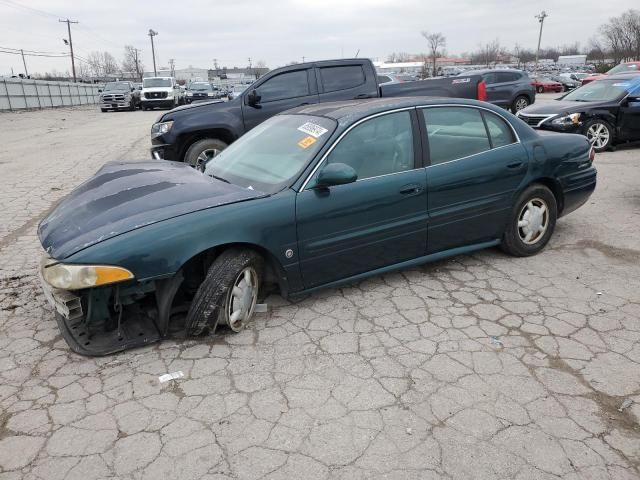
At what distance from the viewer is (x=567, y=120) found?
30.9ft

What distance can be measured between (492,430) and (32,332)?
3.09m

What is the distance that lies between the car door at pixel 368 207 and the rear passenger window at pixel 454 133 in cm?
16

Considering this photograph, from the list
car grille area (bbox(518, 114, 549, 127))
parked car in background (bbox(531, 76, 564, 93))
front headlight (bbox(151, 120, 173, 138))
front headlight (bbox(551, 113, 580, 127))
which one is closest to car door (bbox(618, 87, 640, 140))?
front headlight (bbox(551, 113, 580, 127))

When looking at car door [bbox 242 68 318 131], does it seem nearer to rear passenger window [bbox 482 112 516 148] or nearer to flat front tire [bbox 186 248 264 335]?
rear passenger window [bbox 482 112 516 148]

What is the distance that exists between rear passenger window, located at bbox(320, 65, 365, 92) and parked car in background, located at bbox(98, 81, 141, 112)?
86.5 feet

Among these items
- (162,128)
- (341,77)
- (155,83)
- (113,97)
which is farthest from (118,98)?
(341,77)

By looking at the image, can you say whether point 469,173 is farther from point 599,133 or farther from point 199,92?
point 199,92

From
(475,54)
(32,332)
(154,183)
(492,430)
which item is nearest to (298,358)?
(492,430)

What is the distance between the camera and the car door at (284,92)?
7.90 meters

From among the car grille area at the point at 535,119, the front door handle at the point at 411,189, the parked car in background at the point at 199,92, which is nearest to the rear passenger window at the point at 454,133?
the front door handle at the point at 411,189

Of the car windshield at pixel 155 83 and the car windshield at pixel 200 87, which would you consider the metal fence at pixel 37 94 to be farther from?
the car windshield at pixel 200 87

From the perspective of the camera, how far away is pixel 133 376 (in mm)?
2961

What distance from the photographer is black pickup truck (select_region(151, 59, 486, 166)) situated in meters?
7.64

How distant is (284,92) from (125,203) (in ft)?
17.1
